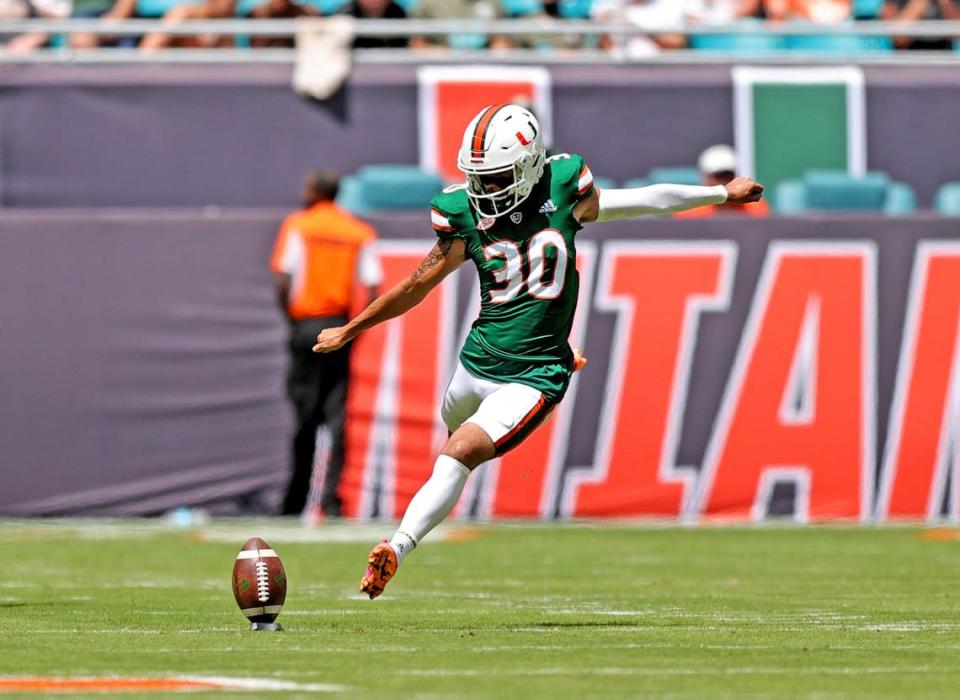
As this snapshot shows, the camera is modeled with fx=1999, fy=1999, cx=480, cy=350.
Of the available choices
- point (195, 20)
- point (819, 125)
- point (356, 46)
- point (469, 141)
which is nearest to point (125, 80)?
point (195, 20)

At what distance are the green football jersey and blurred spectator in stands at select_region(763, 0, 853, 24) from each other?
10.7 m

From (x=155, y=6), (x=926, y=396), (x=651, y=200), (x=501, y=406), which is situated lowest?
(x=926, y=396)

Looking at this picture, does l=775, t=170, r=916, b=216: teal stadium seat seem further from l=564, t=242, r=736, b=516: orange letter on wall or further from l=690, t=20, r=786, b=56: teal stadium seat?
l=690, t=20, r=786, b=56: teal stadium seat

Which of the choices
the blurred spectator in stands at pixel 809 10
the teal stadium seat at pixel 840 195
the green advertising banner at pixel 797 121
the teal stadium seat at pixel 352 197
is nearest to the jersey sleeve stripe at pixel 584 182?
the teal stadium seat at pixel 352 197

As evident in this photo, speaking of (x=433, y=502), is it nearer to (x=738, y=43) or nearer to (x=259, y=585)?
(x=259, y=585)

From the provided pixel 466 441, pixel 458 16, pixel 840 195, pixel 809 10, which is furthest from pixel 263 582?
pixel 809 10

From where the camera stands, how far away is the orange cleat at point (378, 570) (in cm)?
723

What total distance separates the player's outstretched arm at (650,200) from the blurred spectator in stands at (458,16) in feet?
29.4

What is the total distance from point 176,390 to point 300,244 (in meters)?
1.45

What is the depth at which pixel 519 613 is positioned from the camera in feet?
27.0

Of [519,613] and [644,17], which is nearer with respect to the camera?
[519,613]

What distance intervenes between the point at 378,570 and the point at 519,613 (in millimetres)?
1175

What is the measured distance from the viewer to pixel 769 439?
1446 cm

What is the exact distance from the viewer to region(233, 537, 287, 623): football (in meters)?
7.24
